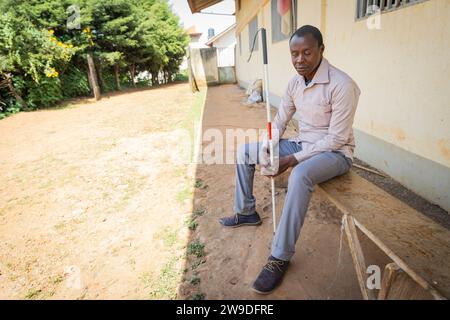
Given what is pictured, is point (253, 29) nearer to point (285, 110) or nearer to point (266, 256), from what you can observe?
point (285, 110)

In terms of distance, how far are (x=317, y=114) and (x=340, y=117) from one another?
0.73 ft

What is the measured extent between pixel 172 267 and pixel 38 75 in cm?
997

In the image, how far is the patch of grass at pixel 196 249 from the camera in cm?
248

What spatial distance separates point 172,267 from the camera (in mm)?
2379

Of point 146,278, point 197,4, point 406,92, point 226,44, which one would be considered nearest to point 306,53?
point 406,92

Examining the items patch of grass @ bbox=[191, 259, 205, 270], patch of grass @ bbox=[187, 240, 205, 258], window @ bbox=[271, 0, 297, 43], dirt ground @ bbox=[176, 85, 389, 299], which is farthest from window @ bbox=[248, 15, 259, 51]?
patch of grass @ bbox=[191, 259, 205, 270]

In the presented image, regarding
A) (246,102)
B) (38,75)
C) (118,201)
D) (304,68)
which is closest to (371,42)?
(304,68)

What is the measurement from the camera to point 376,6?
11.0 feet

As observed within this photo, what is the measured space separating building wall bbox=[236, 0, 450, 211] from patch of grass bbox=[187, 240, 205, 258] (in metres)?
2.34

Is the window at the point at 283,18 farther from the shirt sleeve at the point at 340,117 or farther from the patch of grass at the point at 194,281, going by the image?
the patch of grass at the point at 194,281

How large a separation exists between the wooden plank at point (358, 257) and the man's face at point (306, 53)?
1.18 meters

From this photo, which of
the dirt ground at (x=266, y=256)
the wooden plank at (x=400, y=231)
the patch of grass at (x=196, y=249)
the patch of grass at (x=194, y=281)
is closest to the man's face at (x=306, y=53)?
the wooden plank at (x=400, y=231)

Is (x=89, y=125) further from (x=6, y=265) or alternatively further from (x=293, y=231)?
(x=293, y=231)

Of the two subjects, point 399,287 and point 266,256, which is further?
point 266,256
